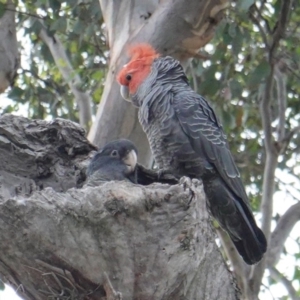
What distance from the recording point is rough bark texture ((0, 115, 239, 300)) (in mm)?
1991

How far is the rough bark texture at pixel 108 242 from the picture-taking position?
6.53ft

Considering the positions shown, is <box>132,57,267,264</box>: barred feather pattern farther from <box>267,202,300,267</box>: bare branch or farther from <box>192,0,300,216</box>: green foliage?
<box>267,202,300,267</box>: bare branch

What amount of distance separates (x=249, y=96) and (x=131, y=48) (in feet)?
5.30

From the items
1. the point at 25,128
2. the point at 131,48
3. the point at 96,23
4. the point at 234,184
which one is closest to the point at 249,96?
the point at 96,23

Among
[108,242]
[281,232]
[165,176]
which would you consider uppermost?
[108,242]

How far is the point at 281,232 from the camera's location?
430 cm

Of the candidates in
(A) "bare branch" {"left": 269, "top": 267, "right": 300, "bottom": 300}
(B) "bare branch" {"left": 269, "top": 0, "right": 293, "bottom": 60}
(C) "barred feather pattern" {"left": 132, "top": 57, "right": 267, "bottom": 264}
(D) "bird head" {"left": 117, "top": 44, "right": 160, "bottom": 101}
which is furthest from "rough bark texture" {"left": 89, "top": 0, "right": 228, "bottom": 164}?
(A) "bare branch" {"left": 269, "top": 267, "right": 300, "bottom": 300}

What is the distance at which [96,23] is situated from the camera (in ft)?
15.1

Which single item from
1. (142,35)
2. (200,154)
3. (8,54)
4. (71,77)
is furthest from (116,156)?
(71,77)

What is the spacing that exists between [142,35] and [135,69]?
240 millimetres

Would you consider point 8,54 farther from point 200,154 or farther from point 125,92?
point 200,154

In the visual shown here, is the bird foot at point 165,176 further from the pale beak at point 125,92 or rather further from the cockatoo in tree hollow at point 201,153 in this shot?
the pale beak at point 125,92

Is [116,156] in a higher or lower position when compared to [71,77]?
higher

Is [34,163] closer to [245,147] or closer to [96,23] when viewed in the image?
[96,23]
